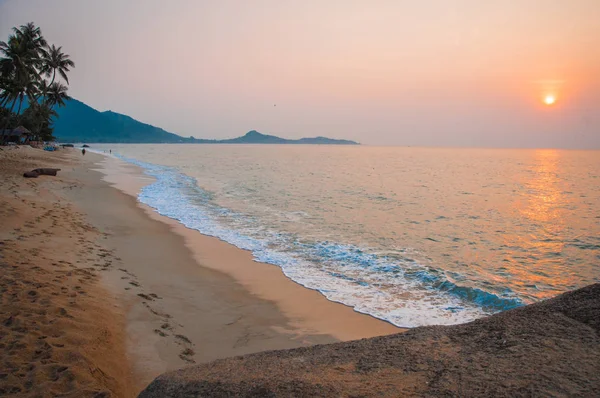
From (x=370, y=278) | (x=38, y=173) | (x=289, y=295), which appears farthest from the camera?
(x=38, y=173)

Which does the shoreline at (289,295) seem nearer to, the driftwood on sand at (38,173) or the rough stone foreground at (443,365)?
the rough stone foreground at (443,365)

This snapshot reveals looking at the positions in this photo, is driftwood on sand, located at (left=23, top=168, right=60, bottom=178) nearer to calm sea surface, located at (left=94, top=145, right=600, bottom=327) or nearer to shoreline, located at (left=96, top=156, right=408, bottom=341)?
calm sea surface, located at (left=94, top=145, right=600, bottom=327)

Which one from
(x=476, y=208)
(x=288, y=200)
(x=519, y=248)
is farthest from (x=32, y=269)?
(x=476, y=208)

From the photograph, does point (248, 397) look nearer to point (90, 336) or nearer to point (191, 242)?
point (90, 336)

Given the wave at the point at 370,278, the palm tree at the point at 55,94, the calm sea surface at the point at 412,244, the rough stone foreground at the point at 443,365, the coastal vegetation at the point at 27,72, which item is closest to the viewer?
the rough stone foreground at the point at 443,365

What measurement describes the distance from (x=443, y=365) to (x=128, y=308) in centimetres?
590

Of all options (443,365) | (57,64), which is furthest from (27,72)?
(443,365)

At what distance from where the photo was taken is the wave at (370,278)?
325 inches

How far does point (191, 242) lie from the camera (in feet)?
44.3

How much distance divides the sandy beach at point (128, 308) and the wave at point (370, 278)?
1.89ft

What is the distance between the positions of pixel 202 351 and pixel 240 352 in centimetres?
58

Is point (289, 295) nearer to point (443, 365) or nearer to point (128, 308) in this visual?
point (128, 308)

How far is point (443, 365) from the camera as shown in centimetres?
325

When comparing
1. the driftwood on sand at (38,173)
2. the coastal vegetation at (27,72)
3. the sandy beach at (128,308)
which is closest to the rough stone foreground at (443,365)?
the sandy beach at (128,308)
